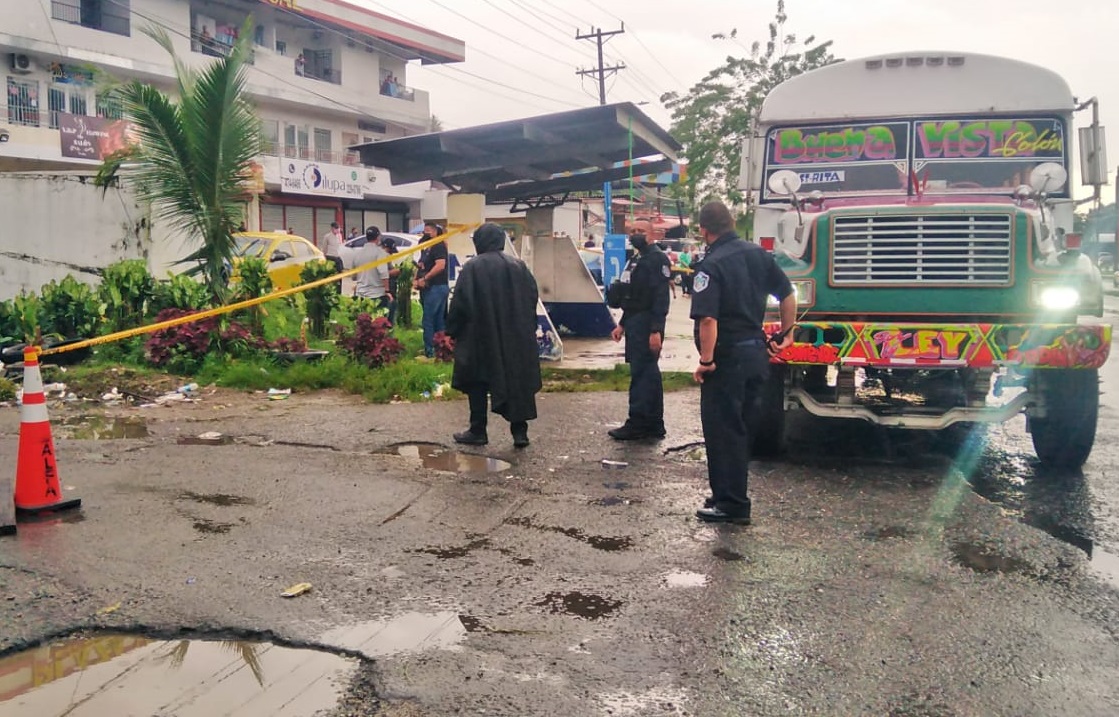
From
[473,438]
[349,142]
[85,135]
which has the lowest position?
[473,438]

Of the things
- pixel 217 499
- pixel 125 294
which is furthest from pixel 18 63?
pixel 217 499

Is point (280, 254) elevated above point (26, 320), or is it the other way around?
point (280, 254)

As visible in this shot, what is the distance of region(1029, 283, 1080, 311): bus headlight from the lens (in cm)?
594

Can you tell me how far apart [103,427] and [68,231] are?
6.77 m

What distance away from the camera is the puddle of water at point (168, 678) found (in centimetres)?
324

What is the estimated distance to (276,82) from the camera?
115ft

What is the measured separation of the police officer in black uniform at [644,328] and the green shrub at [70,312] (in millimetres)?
6511

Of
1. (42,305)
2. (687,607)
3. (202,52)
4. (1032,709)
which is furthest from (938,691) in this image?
(202,52)

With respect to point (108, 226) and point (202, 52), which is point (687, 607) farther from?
point (202, 52)

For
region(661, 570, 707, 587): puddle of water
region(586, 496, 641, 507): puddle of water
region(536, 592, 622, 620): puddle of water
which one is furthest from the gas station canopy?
region(536, 592, 622, 620): puddle of water

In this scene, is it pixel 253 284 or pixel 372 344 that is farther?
pixel 253 284

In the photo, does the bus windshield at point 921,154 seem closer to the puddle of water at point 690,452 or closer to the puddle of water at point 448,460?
the puddle of water at point 690,452

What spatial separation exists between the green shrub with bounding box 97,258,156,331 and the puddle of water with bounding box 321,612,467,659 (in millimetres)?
8133

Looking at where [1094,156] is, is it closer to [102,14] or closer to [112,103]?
[112,103]
